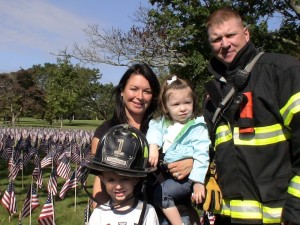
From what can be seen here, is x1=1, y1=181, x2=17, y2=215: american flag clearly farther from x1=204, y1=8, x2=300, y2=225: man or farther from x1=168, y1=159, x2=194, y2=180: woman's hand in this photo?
x1=204, y1=8, x2=300, y2=225: man

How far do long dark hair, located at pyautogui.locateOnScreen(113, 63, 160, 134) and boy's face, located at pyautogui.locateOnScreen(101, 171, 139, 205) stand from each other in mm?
577

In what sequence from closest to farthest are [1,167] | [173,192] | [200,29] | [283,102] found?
[283,102] → [173,192] → [200,29] → [1,167]

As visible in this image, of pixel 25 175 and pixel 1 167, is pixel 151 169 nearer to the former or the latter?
pixel 25 175

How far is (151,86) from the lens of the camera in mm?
3510

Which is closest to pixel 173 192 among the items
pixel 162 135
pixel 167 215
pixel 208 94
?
pixel 167 215

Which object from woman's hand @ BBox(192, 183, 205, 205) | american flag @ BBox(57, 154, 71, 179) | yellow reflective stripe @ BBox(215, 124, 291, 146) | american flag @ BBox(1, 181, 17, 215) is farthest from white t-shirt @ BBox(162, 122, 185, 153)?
american flag @ BBox(57, 154, 71, 179)

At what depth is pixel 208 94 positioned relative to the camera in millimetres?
3033

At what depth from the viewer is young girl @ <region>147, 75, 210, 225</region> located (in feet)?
10.3

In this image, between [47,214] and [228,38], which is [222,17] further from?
[47,214]

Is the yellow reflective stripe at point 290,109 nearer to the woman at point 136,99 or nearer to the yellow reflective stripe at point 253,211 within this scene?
the yellow reflective stripe at point 253,211

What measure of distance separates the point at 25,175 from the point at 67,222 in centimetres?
766

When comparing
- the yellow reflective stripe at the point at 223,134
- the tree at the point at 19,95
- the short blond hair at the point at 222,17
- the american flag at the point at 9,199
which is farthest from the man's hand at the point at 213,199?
the tree at the point at 19,95

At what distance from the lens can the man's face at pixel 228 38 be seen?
2.81 metres

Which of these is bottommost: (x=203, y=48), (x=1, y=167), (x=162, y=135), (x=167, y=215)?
(x=1, y=167)
